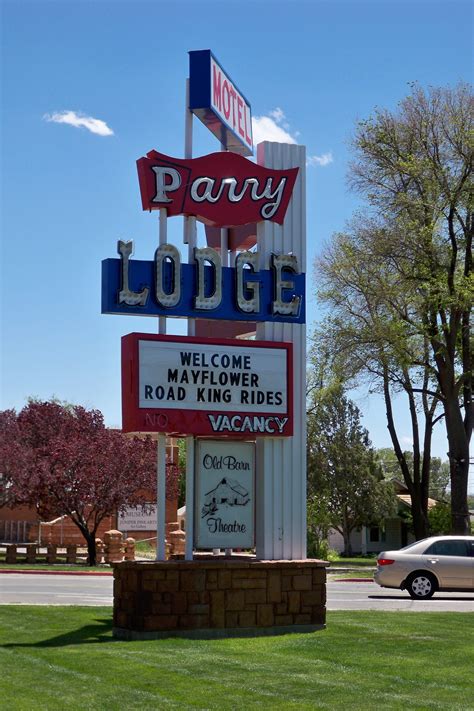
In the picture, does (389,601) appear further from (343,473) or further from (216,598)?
(343,473)

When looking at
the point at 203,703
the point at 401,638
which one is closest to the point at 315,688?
the point at 203,703

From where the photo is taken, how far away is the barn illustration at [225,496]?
16578 mm

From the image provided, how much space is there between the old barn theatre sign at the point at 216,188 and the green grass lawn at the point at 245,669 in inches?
249

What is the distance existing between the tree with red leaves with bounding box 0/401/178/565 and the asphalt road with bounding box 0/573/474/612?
1123cm

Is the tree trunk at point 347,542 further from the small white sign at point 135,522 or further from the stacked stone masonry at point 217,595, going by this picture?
the stacked stone masonry at point 217,595

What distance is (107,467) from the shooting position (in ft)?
139

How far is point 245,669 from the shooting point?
1223 cm

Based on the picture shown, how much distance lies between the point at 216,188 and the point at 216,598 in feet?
20.2

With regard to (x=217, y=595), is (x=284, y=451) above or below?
above

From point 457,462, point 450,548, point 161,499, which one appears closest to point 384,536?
point 457,462

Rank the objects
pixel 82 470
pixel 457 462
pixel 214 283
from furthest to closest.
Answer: pixel 82 470 < pixel 457 462 < pixel 214 283

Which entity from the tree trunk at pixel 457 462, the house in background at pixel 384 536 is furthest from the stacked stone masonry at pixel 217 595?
A: the house in background at pixel 384 536

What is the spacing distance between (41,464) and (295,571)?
87.1 ft

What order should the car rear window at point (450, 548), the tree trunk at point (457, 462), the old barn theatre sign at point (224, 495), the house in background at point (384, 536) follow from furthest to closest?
the house in background at point (384, 536), the tree trunk at point (457, 462), the car rear window at point (450, 548), the old barn theatre sign at point (224, 495)
